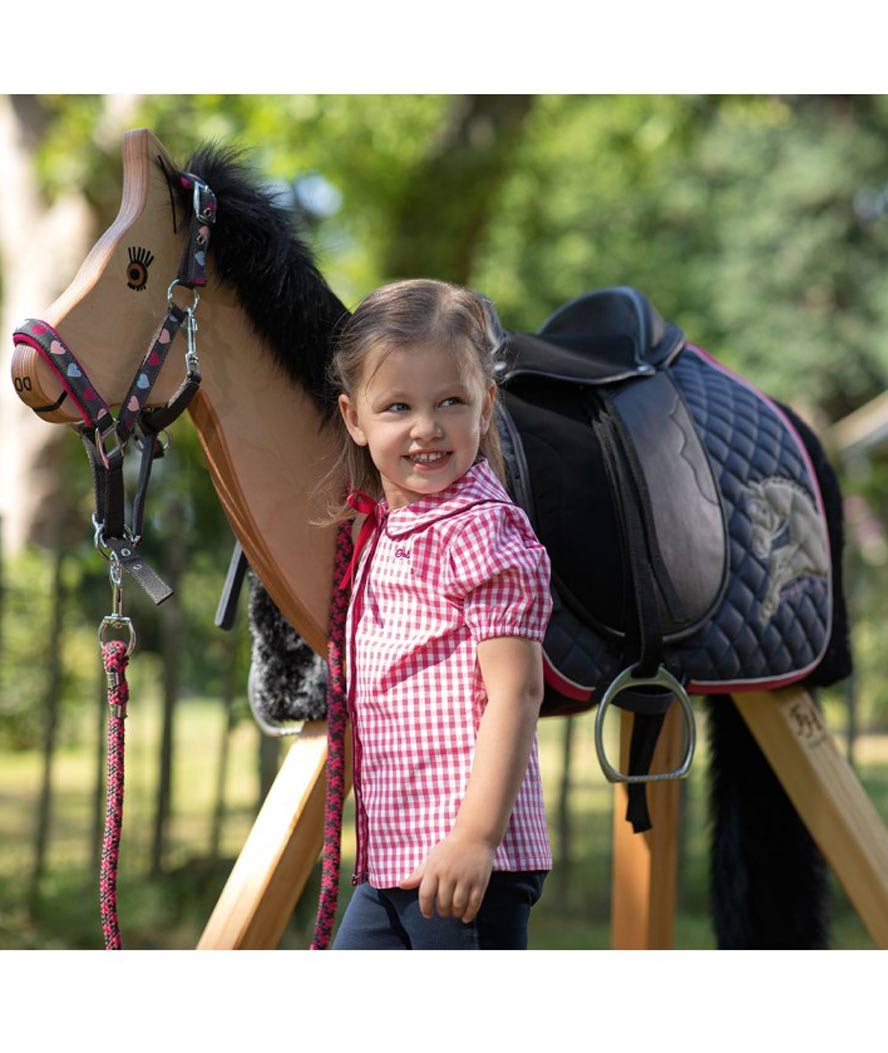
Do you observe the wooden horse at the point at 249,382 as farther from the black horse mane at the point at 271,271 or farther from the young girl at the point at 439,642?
the young girl at the point at 439,642

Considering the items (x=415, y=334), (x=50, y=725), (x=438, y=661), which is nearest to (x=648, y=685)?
(x=438, y=661)

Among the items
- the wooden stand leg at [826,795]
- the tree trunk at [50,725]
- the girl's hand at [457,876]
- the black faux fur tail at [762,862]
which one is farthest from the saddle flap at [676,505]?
the tree trunk at [50,725]

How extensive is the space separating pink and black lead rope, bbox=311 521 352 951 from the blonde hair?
0.32 ft

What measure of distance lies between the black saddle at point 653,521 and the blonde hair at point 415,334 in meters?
0.25

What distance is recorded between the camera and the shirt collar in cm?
179

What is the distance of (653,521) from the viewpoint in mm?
2326

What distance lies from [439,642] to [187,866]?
3.37m

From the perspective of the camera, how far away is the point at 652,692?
2379 millimetres

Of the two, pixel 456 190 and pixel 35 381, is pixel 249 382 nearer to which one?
pixel 35 381

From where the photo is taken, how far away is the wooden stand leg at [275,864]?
2.17 meters

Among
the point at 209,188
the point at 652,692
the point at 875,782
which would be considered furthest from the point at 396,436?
Answer: the point at 875,782

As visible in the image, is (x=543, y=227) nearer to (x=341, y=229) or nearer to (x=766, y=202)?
(x=766, y=202)

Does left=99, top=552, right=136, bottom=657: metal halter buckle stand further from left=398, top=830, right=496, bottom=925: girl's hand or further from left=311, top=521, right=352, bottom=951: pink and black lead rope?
left=398, top=830, right=496, bottom=925: girl's hand

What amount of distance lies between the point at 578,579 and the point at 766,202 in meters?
19.4
